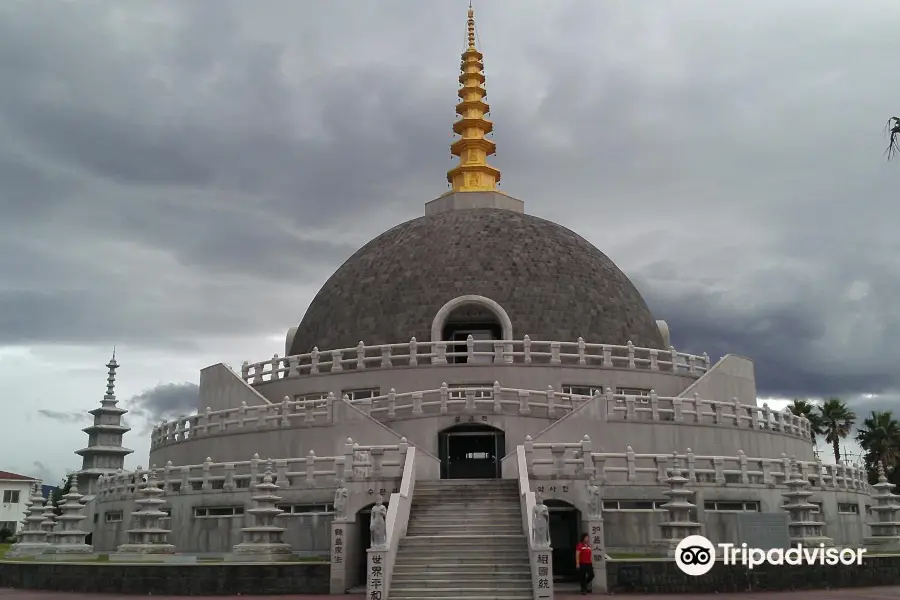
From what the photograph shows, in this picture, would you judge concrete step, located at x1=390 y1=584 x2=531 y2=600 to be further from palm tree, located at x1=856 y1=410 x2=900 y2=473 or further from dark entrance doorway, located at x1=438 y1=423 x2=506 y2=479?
palm tree, located at x1=856 y1=410 x2=900 y2=473

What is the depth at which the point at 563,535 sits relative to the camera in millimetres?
22188

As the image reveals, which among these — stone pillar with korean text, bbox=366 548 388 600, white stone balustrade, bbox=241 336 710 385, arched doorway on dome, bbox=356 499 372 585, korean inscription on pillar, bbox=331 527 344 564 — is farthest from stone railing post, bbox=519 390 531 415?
stone pillar with korean text, bbox=366 548 388 600

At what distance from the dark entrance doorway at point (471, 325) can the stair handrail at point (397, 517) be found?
13005 millimetres

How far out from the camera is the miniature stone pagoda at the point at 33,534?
27.4m

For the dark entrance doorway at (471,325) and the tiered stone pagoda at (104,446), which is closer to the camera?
the dark entrance doorway at (471,325)

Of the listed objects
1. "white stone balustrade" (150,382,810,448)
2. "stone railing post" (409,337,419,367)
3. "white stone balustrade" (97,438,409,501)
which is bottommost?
"white stone balustrade" (97,438,409,501)

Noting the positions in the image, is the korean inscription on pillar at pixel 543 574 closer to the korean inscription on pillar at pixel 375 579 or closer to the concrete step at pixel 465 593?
the concrete step at pixel 465 593

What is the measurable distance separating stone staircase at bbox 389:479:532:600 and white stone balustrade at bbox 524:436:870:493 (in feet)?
4.38

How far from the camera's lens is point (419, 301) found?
35.0 metres

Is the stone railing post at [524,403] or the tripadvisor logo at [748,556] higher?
the stone railing post at [524,403]

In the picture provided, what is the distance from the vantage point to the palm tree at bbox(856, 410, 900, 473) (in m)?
53.5

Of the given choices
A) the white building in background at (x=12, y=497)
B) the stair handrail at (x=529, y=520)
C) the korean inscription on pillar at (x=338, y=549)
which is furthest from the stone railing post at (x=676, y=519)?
the white building in background at (x=12, y=497)

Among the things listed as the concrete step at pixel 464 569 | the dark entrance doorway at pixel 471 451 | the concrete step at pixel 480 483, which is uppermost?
the dark entrance doorway at pixel 471 451

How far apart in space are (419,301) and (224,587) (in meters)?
18.4
